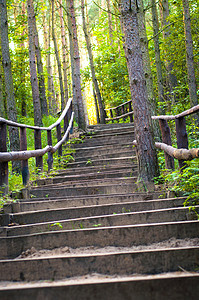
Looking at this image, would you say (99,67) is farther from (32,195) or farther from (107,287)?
(107,287)

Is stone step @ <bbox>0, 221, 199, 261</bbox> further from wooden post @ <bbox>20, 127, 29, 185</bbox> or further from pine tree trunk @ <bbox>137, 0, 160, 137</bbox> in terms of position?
pine tree trunk @ <bbox>137, 0, 160, 137</bbox>

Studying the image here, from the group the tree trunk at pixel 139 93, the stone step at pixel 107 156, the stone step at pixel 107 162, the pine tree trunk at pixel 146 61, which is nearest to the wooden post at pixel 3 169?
the tree trunk at pixel 139 93

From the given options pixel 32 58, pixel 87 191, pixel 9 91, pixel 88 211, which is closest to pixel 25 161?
pixel 87 191

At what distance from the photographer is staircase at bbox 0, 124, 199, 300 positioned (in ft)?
7.62

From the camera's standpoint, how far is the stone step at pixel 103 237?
322 centimetres

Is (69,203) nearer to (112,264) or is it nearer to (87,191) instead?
(87,191)

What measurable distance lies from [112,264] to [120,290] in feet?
1.43

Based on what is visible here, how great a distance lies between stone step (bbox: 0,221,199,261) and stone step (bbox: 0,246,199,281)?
0.48 metres

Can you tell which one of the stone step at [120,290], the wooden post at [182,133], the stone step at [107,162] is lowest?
the stone step at [120,290]

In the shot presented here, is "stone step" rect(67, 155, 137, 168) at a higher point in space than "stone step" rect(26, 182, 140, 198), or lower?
higher

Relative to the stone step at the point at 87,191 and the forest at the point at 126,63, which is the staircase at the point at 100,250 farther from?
the forest at the point at 126,63

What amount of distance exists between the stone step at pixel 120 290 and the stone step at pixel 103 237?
90 cm

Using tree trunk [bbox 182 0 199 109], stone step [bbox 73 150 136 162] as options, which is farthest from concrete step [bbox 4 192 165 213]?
tree trunk [bbox 182 0 199 109]

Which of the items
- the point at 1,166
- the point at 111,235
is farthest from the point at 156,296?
the point at 1,166
